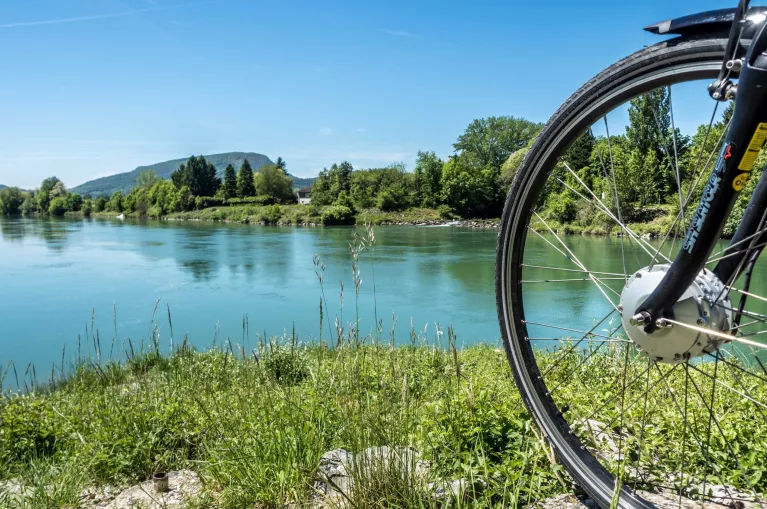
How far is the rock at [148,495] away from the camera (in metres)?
1.81

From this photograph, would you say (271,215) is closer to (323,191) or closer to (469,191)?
(323,191)

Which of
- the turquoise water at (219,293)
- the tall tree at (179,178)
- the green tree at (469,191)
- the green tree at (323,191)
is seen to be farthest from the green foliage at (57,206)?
the turquoise water at (219,293)

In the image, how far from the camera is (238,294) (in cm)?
1534

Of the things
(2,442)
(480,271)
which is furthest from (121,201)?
(2,442)

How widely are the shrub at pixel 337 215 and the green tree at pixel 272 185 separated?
1031 inches

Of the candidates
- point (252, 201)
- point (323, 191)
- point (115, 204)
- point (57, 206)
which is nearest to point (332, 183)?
point (323, 191)

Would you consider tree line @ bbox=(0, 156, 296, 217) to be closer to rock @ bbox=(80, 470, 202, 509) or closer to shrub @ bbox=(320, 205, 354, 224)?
shrub @ bbox=(320, 205, 354, 224)

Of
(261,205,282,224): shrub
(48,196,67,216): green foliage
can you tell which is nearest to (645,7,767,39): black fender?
(261,205,282,224): shrub

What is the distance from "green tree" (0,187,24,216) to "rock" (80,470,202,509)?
108 meters

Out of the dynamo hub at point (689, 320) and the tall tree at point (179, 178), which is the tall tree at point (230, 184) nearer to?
the tall tree at point (179, 178)

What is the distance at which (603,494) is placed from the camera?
4.81 feet

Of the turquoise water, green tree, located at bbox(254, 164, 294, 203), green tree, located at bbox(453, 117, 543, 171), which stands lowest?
the turquoise water

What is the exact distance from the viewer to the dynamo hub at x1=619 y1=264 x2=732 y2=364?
128cm

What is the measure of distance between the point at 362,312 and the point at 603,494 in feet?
36.6
